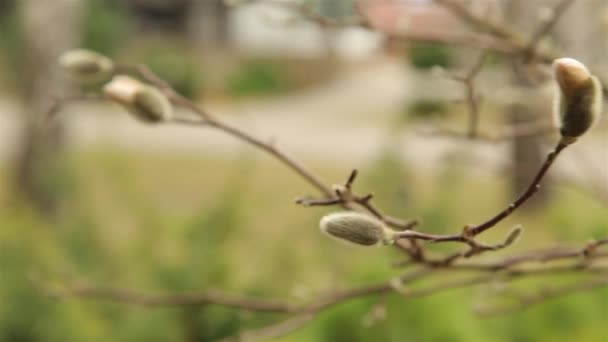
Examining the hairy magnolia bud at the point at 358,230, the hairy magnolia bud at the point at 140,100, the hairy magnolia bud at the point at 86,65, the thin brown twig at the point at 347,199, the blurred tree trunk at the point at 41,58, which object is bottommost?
the hairy magnolia bud at the point at 358,230

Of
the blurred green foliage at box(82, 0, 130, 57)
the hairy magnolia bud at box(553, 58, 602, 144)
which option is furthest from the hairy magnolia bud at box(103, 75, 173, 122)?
the blurred green foliage at box(82, 0, 130, 57)

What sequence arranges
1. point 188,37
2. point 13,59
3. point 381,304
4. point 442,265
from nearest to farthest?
point 442,265 → point 381,304 → point 13,59 → point 188,37

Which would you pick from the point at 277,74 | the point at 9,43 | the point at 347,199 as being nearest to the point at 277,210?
the point at 347,199

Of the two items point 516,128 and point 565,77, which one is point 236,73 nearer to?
point 516,128

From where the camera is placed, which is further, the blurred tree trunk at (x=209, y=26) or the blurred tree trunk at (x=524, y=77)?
the blurred tree trunk at (x=209, y=26)

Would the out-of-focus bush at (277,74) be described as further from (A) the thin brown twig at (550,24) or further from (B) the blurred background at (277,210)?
(A) the thin brown twig at (550,24)

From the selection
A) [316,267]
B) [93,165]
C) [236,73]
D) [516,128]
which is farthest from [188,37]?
[516,128]

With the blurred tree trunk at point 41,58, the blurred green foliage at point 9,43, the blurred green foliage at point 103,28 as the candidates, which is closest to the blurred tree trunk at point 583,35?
the blurred tree trunk at point 41,58

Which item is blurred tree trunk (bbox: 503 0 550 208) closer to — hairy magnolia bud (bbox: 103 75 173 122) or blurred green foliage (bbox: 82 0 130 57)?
hairy magnolia bud (bbox: 103 75 173 122)

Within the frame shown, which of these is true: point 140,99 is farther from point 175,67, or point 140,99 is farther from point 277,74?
point 277,74
